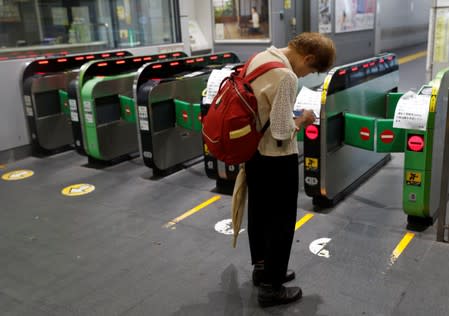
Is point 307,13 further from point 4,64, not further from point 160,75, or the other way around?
point 4,64

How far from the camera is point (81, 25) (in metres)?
6.64

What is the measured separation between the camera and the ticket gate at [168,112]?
462 cm

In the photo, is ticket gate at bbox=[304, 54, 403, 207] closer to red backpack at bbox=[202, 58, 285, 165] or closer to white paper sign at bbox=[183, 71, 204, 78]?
red backpack at bbox=[202, 58, 285, 165]

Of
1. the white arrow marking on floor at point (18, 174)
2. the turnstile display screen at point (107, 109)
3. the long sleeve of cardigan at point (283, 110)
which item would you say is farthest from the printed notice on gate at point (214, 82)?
the white arrow marking on floor at point (18, 174)

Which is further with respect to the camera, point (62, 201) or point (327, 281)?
point (62, 201)

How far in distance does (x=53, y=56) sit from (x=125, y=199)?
2685 mm

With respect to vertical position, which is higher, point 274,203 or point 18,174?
point 274,203

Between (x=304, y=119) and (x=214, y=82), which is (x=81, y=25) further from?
(x=304, y=119)

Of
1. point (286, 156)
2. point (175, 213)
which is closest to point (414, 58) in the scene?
point (175, 213)

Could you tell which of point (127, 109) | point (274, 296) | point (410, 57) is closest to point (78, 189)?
point (127, 109)

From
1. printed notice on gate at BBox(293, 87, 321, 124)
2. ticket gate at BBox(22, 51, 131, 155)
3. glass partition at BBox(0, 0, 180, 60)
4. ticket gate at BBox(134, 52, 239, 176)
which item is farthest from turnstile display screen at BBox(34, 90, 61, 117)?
printed notice on gate at BBox(293, 87, 321, 124)

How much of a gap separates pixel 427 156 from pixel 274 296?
148 centimetres

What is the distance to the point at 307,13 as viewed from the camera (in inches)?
379

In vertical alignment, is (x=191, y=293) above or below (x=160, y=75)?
below
